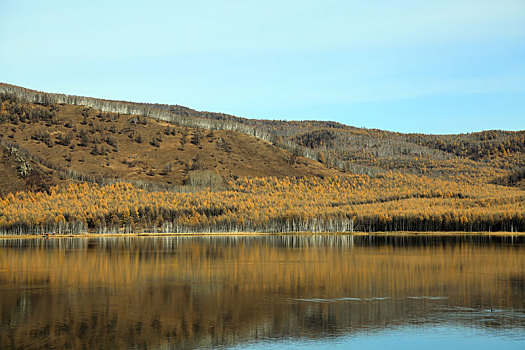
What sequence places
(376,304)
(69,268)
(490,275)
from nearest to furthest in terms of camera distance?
(376,304)
(490,275)
(69,268)

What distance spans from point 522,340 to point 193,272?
48170 mm

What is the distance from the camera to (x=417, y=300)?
61.9m

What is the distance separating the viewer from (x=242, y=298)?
6378 centimetres

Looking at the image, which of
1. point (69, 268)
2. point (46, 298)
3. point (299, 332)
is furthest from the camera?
point (69, 268)

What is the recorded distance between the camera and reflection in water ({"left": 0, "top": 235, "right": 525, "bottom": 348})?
48.9 m

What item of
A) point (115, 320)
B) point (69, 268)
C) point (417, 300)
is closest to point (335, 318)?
point (417, 300)

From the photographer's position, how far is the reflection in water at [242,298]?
48938mm

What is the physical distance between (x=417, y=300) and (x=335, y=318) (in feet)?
38.1

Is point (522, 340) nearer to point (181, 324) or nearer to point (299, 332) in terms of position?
point (299, 332)

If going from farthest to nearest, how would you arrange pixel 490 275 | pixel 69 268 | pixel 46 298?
pixel 69 268 → pixel 490 275 → pixel 46 298

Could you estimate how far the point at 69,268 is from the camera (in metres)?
91.2

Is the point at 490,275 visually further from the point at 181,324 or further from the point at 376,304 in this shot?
the point at 181,324

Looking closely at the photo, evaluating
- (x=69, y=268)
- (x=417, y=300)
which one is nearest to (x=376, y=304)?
(x=417, y=300)

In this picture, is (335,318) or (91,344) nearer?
(91,344)
